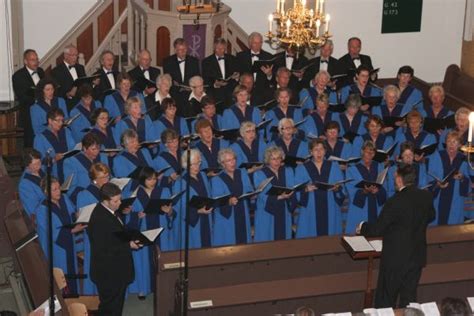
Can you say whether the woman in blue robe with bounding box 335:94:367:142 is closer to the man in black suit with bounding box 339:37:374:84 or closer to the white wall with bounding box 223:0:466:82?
the man in black suit with bounding box 339:37:374:84

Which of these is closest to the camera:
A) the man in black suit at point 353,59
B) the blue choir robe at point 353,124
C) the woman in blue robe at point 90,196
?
the woman in blue robe at point 90,196

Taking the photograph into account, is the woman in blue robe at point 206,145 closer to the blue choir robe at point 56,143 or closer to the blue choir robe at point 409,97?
the blue choir robe at point 56,143

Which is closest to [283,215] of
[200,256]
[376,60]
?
[200,256]

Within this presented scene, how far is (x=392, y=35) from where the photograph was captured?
16.6 meters

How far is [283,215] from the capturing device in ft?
33.9

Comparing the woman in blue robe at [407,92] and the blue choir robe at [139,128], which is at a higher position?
the woman in blue robe at [407,92]

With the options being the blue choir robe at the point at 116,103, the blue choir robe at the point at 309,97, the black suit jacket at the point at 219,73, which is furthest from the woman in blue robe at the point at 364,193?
the blue choir robe at the point at 116,103

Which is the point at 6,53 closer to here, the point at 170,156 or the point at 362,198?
the point at 170,156

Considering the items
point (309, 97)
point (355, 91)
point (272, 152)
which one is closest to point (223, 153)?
point (272, 152)

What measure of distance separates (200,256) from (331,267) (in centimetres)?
130

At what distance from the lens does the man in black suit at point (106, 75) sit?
1277 cm

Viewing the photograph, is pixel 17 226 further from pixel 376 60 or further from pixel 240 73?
pixel 376 60

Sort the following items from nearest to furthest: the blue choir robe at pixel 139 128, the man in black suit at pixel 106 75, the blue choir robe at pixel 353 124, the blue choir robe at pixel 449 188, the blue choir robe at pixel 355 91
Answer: the blue choir robe at pixel 449 188 → the blue choir robe at pixel 139 128 → the blue choir robe at pixel 353 124 → the man in black suit at pixel 106 75 → the blue choir robe at pixel 355 91

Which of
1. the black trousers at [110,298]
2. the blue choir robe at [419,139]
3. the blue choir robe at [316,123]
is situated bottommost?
the black trousers at [110,298]
